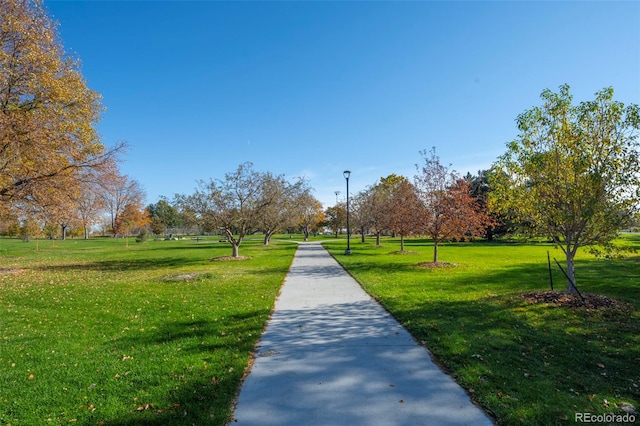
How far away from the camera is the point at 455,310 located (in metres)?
7.65

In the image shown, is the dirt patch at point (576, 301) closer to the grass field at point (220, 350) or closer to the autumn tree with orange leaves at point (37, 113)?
the grass field at point (220, 350)

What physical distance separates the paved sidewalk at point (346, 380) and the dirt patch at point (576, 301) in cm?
430

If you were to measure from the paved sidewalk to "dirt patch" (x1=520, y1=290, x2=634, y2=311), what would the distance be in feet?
14.1

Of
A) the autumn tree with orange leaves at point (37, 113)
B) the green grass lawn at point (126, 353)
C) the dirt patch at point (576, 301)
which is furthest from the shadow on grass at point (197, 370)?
the autumn tree with orange leaves at point (37, 113)

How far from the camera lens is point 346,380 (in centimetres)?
409

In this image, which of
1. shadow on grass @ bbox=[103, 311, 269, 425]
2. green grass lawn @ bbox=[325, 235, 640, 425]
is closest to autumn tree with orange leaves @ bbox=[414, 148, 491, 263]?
green grass lawn @ bbox=[325, 235, 640, 425]

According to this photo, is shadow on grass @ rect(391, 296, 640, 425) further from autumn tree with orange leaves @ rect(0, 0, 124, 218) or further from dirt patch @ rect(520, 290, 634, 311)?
autumn tree with orange leaves @ rect(0, 0, 124, 218)

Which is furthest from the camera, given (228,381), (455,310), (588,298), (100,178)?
(100,178)

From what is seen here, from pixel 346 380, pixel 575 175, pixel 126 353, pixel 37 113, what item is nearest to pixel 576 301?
pixel 575 175

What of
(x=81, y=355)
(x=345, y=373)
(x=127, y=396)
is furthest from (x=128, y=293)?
(x=345, y=373)

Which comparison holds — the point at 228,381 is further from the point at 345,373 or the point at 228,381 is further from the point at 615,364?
the point at 615,364

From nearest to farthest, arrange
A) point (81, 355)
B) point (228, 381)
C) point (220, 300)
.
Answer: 1. point (228, 381)
2. point (81, 355)
3. point (220, 300)

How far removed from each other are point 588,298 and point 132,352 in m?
9.72

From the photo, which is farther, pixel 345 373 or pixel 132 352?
pixel 132 352
